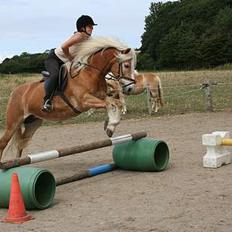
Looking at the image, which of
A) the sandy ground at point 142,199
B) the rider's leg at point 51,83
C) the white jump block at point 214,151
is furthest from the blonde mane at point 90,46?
Answer: the white jump block at point 214,151

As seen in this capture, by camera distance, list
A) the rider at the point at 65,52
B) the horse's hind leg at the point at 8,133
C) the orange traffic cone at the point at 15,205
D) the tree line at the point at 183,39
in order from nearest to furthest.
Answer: the orange traffic cone at the point at 15,205
the rider at the point at 65,52
the horse's hind leg at the point at 8,133
the tree line at the point at 183,39

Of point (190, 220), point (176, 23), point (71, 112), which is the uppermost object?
point (176, 23)

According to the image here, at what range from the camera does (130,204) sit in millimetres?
6047

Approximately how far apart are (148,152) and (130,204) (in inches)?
82.8

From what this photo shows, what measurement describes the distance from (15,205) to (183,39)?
88230mm

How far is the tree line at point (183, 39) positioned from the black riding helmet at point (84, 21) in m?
56.9

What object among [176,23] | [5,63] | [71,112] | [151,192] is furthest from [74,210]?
[176,23]

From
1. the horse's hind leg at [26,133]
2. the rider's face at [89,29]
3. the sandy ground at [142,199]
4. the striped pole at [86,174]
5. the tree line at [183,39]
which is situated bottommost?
the sandy ground at [142,199]

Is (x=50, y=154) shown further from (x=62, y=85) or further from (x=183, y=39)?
(x=183, y=39)

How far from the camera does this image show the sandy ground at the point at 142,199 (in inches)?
203

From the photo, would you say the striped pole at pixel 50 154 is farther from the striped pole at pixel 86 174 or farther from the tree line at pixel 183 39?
the tree line at pixel 183 39

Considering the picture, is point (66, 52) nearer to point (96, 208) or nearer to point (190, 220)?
point (96, 208)

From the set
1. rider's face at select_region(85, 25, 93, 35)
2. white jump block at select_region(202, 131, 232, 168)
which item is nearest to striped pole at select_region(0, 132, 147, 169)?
white jump block at select_region(202, 131, 232, 168)

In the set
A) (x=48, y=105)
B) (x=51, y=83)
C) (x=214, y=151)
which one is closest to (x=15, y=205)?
(x=48, y=105)
